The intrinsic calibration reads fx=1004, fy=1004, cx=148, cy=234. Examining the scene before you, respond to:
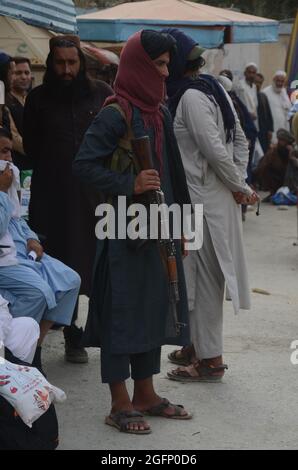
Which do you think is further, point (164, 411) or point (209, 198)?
point (209, 198)

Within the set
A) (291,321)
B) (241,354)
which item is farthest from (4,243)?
(291,321)

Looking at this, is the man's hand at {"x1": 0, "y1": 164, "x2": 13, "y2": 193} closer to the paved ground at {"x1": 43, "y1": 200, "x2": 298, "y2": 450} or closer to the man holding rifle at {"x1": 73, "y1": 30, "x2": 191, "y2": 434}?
the man holding rifle at {"x1": 73, "y1": 30, "x2": 191, "y2": 434}

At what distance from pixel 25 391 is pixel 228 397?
164cm

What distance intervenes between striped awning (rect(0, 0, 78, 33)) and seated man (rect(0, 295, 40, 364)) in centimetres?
193

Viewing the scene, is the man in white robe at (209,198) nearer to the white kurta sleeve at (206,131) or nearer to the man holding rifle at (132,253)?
the white kurta sleeve at (206,131)

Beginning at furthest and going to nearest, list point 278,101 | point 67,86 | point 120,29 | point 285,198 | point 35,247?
point 278,101 < point 285,198 < point 120,29 < point 67,86 < point 35,247

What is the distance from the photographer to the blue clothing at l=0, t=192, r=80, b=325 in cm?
514

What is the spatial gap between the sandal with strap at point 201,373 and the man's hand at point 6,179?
1.49 metres

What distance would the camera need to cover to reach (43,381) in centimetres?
440

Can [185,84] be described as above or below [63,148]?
above

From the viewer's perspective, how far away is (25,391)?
14.0 ft

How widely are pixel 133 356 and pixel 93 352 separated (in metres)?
1.42

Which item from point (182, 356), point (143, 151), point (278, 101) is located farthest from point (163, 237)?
point (278, 101)

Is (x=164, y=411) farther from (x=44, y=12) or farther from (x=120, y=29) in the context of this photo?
(x=120, y=29)
